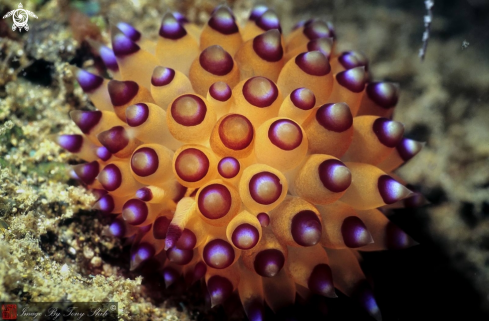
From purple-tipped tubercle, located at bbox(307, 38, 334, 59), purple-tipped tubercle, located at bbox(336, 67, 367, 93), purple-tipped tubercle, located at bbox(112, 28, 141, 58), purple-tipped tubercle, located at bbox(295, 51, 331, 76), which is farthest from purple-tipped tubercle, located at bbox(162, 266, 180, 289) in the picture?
purple-tipped tubercle, located at bbox(307, 38, 334, 59)

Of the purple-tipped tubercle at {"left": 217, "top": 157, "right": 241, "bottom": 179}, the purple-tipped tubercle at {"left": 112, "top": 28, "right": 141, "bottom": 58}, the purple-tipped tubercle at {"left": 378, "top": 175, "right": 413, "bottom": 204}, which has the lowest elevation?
the purple-tipped tubercle at {"left": 378, "top": 175, "right": 413, "bottom": 204}

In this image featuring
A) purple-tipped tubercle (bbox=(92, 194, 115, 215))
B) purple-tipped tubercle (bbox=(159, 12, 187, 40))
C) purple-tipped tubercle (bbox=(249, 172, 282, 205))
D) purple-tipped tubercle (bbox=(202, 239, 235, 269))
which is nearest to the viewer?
purple-tipped tubercle (bbox=(249, 172, 282, 205))

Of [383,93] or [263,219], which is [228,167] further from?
[383,93]

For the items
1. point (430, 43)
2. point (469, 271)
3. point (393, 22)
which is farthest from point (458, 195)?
point (393, 22)

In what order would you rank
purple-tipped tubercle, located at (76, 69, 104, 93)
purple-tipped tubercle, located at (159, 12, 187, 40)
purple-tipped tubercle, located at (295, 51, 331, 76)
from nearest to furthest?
purple-tipped tubercle, located at (295, 51, 331, 76)
purple-tipped tubercle, located at (159, 12, 187, 40)
purple-tipped tubercle, located at (76, 69, 104, 93)

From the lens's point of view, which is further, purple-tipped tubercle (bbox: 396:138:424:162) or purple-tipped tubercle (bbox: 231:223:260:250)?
purple-tipped tubercle (bbox: 396:138:424:162)

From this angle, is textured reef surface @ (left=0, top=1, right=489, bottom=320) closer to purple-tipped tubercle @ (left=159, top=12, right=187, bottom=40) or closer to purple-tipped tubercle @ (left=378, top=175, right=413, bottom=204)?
purple-tipped tubercle @ (left=159, top=12, right=187, bottom=40)

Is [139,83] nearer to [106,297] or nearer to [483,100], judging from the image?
[106,297]

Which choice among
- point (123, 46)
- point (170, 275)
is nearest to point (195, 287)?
point (170, 275)
